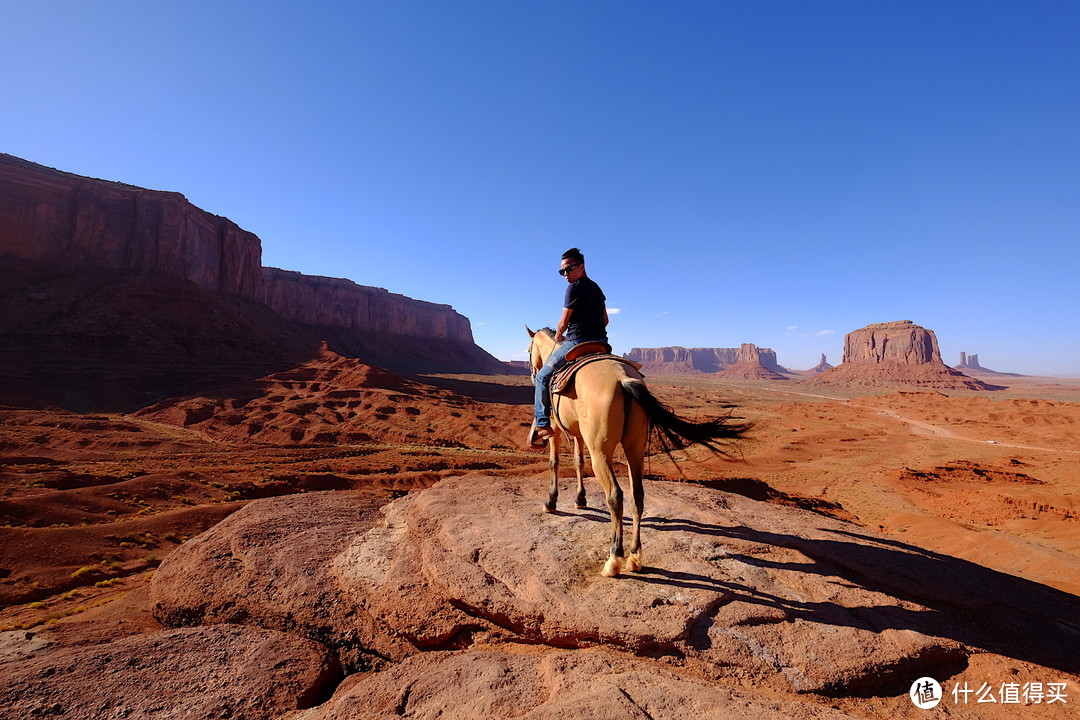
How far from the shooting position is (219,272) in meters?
49.0

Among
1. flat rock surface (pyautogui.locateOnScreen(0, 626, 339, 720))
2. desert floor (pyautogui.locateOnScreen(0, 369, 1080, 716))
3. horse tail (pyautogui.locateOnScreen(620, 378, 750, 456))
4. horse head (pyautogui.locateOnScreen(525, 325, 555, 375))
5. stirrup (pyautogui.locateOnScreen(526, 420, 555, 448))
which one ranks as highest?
horse head (pyautogui.locateOnScreen(525, 325, 555, 375))

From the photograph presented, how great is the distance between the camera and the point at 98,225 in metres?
38.2

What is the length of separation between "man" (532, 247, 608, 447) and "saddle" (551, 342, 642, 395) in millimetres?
110

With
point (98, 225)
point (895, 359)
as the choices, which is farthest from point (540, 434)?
point (895, 359)

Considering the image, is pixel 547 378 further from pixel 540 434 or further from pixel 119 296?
pixel 119 296

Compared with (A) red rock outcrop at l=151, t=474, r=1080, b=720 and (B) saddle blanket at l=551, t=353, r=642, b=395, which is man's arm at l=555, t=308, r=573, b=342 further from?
(A) red rock outcrop at l=151, t=474, r=1080, b=720

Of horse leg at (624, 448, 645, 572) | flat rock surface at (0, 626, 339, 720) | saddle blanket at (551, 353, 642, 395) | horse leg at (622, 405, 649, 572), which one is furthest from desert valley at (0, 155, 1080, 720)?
saddle blanket at (551, 353, 642, 395)

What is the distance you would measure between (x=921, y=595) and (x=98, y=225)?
61.0 meters

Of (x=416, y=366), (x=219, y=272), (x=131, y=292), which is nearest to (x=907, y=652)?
(x=131, y=292)

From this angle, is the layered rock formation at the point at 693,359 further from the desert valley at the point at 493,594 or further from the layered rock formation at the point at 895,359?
the desert valley at the point at 493,594

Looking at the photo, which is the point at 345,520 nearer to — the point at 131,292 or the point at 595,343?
the point at 595,343

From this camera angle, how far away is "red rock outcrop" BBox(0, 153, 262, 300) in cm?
3494

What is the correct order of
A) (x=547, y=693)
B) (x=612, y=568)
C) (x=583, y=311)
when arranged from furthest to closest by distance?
1. (x=583, y=311)
2. (x=612, y=568)
3. (x=547, y=693)

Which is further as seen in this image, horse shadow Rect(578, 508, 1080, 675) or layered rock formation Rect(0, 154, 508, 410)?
layered rock formation Rect(0, 154, 508, 410)
